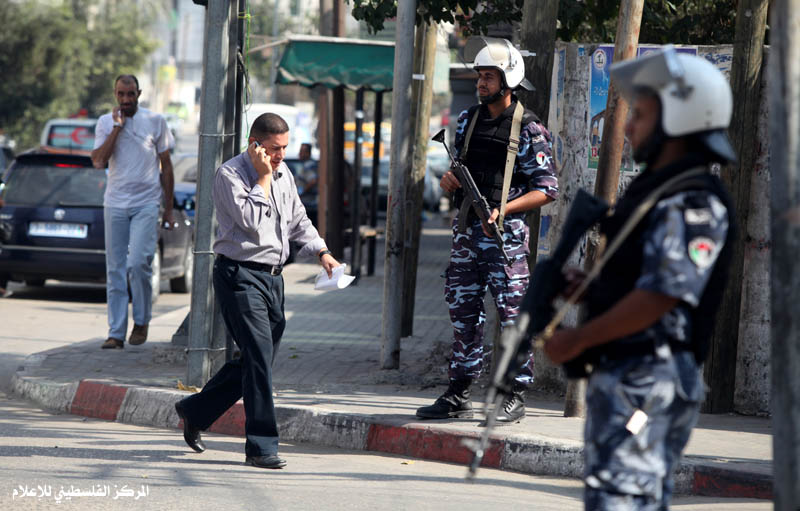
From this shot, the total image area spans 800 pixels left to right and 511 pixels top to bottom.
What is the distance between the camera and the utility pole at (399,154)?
7816 millimetres

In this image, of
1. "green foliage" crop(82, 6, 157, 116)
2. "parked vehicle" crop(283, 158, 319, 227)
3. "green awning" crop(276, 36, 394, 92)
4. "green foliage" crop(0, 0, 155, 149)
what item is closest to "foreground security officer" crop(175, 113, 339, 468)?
"green awning" crop(276, 36, 394, 92)

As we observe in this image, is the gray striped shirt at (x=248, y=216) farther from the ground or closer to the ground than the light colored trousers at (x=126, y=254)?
farther from the ground

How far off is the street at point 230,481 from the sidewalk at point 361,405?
13 cm

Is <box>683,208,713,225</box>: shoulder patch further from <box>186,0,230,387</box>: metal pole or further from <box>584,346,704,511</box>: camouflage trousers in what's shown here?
<box>186,0,230,387</box>: metal pole

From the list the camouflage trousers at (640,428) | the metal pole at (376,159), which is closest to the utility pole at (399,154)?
the camouflage trousers at (640,428)

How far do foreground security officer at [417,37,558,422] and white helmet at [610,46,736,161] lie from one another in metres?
3.15

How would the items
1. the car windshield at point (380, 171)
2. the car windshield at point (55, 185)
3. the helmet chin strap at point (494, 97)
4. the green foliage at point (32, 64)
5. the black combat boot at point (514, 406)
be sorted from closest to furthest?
the helmet chin strap at point (494, 97), the black combat boot at point (514, 406), the car windshield at point (55, 185), the car windshield at point (380, 171), the green foliage at point (32, 64)

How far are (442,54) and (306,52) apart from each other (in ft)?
5.04

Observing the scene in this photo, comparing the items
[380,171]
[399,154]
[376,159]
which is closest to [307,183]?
[376,159]

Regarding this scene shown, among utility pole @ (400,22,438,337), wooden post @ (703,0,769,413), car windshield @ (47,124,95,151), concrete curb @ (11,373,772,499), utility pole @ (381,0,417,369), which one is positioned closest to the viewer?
concrete curb @ (11,373,772,499)

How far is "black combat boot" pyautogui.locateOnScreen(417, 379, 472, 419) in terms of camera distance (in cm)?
654

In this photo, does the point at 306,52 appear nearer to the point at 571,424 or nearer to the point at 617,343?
the point at 571,424

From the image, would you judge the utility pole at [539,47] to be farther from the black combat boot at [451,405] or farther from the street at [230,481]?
the street at [230,481]

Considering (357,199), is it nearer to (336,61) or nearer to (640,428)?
(336,61)
